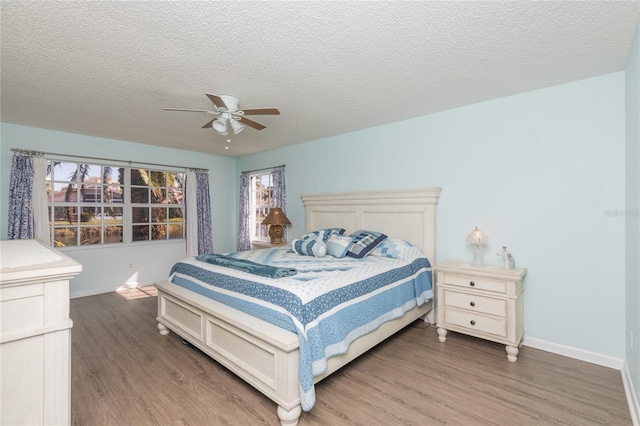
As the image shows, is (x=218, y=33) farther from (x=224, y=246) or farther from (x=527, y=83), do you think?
(x=224, y=246)

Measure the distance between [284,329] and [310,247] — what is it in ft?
5.44

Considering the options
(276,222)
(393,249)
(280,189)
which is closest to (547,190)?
(393,249)

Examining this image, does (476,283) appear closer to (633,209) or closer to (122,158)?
(633,209)

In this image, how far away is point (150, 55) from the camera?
7.43 ft

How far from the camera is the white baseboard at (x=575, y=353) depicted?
2539 millimetres

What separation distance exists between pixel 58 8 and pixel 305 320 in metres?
2.31

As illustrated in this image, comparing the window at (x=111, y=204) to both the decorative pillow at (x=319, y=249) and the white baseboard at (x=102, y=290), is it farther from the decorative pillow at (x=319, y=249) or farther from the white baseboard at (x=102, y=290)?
the decorative pillow at (x=319, y=249)

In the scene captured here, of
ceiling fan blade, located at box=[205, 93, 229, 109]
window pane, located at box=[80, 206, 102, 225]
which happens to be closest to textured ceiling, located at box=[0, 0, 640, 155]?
ceiling fan blade, located at box=[205, 93, 229, 109]

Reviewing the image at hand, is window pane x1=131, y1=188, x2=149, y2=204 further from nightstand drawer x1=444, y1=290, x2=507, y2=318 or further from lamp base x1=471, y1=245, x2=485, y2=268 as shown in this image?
lamp base x1=471, y1=245, x2=485, y2=268

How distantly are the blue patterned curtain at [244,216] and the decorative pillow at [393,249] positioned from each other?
3.22m

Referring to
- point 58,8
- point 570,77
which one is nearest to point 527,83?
point 570,77

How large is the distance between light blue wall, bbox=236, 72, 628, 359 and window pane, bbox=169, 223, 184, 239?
426 centimetres

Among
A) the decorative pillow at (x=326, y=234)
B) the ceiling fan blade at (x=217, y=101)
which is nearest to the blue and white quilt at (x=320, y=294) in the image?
the decorative pillow at (x=326, y=234)

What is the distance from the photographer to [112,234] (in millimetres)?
5066
